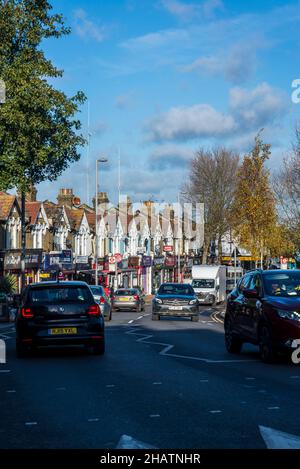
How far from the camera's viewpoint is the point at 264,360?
1585cm

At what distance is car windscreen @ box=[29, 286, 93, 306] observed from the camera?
1792 centimetres

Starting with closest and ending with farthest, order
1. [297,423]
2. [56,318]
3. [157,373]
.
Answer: [297,423] < [157,373] < [56,318]

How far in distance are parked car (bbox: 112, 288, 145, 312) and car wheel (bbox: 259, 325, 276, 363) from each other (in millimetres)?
33204

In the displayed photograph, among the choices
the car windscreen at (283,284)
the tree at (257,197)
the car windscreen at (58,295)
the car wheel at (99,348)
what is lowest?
the car wheel at (99,348)

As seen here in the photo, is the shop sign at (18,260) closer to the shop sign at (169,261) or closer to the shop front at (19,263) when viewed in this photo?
the shop front at (19,263)

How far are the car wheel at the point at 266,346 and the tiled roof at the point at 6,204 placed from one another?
4030cm

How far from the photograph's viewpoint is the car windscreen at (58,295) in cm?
1792

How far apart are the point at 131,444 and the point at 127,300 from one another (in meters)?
41.2

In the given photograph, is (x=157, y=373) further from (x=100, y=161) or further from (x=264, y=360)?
(x=100, y=161)

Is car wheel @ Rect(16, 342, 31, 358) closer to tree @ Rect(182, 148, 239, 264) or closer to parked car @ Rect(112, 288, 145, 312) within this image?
parked car @ Rect(112, 288, 145, 312)

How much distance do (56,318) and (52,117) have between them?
16.8 m

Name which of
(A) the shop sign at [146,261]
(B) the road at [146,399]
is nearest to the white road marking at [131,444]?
(B) the road at [146,399]

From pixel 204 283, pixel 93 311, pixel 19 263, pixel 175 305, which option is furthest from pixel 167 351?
pixel 204 283
